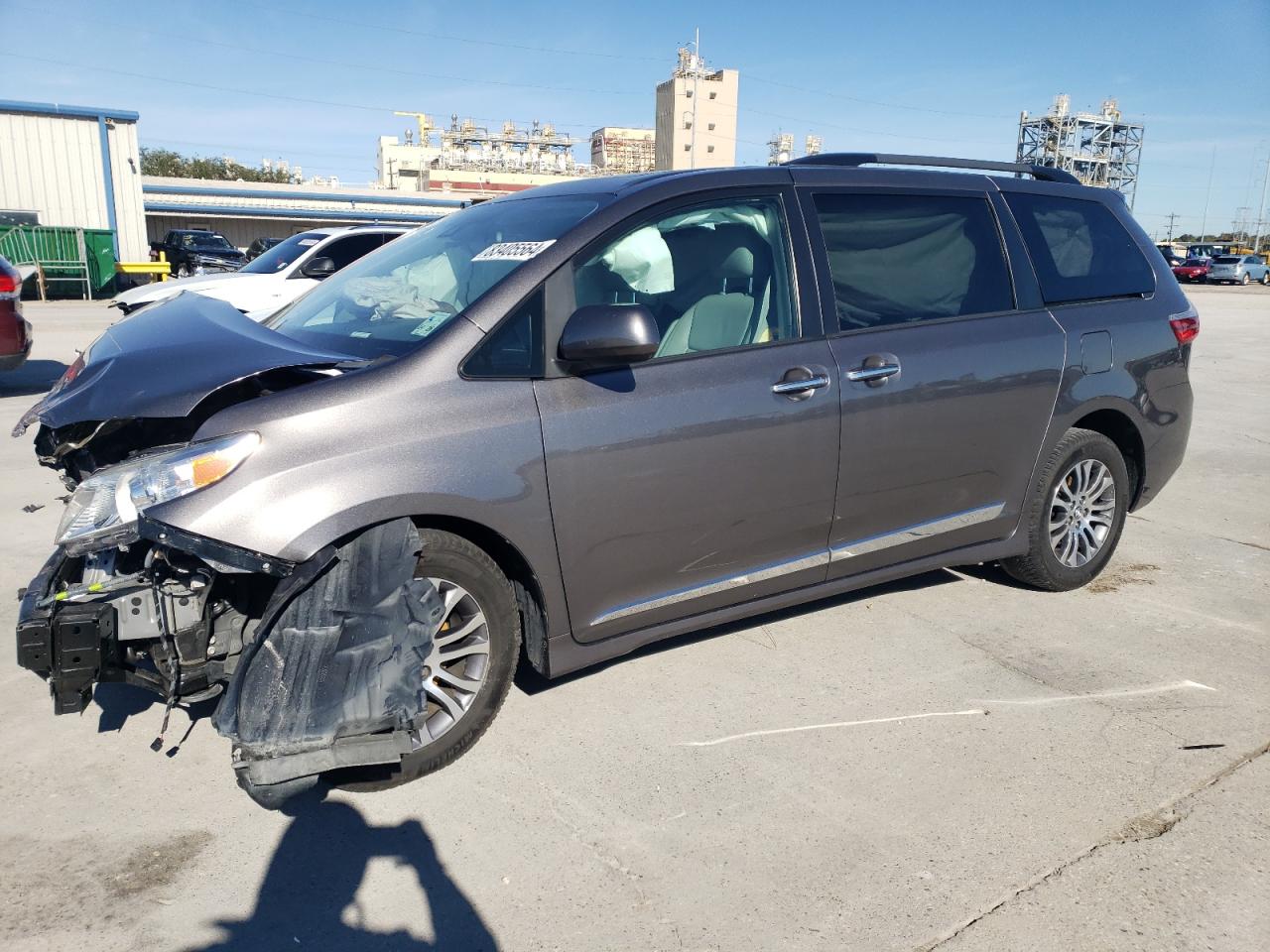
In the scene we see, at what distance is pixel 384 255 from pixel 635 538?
6.10ft

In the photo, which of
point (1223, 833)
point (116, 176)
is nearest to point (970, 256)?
point (1223, 833)

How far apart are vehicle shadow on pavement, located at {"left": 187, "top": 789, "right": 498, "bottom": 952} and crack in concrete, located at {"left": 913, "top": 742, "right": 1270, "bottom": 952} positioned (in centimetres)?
120

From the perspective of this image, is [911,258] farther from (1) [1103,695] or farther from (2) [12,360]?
(2) [12,360]

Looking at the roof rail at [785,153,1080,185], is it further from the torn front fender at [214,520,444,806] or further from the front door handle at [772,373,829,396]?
the torn front fender at [214,520,444,806]

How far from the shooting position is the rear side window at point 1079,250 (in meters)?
4.53

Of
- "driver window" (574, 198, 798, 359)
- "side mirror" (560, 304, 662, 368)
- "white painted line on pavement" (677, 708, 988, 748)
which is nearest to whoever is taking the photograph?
"side mirror" (560, 304, 662, 368)

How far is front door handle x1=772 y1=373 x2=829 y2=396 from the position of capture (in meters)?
3.57

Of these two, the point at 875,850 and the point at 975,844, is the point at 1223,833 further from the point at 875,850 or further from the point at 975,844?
the point at 875,850

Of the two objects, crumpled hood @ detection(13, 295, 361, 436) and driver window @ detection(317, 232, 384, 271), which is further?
driver window @ detection(317, 232, 384, 271)

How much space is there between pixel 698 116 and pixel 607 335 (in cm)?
8602

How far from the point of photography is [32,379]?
36.6ft

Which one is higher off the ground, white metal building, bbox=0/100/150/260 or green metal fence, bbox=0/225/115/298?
white metal building, bbox=0/100/150/260

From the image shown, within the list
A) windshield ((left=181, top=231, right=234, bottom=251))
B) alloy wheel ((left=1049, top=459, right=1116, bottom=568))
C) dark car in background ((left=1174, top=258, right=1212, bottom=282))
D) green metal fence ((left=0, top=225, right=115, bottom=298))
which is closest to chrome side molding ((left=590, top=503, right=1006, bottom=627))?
alloy wheel ((left=1049, top=459, right=1116, bottom=568))

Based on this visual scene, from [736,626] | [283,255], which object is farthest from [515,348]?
[283,255]
